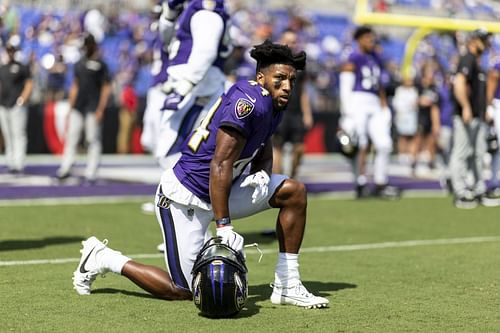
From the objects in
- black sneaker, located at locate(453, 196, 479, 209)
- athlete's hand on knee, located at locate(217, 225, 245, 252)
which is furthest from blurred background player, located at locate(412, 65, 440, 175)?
athlete's hand on knee, located at locate(217, 225, 245, 252)

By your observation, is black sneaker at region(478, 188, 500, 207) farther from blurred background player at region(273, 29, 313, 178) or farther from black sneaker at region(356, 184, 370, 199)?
blurred background player at region(273, 29, 313, 178)

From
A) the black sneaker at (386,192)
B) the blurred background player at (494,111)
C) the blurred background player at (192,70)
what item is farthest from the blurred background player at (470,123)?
the blurred background player at (192,70)

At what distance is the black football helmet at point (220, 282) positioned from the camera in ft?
17.0

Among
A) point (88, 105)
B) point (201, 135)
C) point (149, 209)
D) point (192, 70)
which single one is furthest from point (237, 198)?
point (88, 105)

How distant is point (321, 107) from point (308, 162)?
13.3ft

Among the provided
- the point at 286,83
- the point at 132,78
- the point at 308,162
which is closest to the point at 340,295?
the point at 286,83

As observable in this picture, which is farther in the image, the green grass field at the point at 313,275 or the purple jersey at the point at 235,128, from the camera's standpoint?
the purple jersey at the point at 235,128

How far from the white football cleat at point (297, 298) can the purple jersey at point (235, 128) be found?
2.29 ft

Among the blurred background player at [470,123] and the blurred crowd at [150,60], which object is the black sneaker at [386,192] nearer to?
the blurred background player at [470,123]

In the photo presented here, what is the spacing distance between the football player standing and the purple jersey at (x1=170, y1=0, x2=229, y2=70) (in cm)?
254

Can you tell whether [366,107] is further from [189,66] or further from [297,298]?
[297,298]

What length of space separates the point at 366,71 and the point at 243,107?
7.96 metres

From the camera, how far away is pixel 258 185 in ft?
18.5

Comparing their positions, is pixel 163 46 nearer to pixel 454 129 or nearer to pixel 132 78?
pixel 454 129
